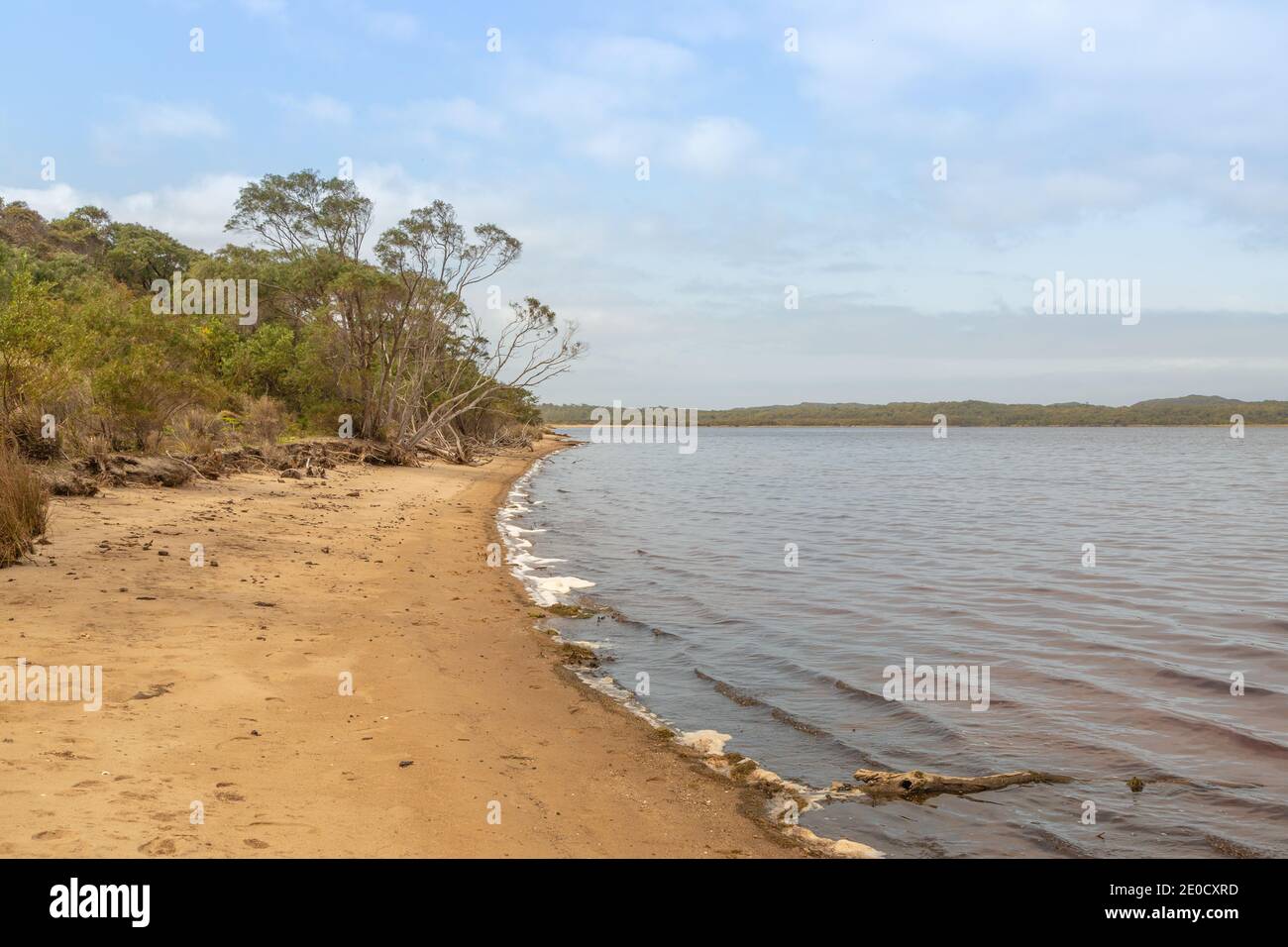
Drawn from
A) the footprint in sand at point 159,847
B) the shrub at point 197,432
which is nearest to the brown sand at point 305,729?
the footprint in sand at point 159,847

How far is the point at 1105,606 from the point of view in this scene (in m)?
13.1

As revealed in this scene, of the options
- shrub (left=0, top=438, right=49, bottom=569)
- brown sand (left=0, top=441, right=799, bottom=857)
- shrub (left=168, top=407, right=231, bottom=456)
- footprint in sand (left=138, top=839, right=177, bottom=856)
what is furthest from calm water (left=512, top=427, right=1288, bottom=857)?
shrub (left=168, top=407, right=231, bottom=456)

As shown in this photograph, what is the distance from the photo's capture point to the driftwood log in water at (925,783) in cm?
618

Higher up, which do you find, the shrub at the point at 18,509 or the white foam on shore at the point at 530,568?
the shrub at the point at 18,509

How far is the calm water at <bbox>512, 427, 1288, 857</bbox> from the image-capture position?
5.99 metres

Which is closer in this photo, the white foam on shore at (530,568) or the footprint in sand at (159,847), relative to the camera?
the footprint in sand at (159,847)

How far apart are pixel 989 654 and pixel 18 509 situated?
37.8ft

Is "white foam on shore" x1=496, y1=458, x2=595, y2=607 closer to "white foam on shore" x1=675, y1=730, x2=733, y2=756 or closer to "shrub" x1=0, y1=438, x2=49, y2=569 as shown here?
"white foam on shore" x1=675, y1=730, x2=733, y2=756

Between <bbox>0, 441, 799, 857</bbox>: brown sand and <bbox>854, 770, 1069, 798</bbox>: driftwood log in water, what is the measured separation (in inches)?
41.2

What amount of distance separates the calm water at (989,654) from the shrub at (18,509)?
6330 mm

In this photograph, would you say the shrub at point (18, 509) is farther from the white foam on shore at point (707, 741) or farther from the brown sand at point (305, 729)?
the white foam on shore at point (707, 741)

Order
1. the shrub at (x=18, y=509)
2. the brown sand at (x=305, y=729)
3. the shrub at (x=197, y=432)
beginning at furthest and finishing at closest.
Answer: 1. the shrub at (x=197, y=432)
2. the shrub at (x=18, y=509)
3. the brown sand at (x=305, y=729)

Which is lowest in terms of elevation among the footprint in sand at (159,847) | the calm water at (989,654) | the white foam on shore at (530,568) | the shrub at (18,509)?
the calm water at (989,654)
